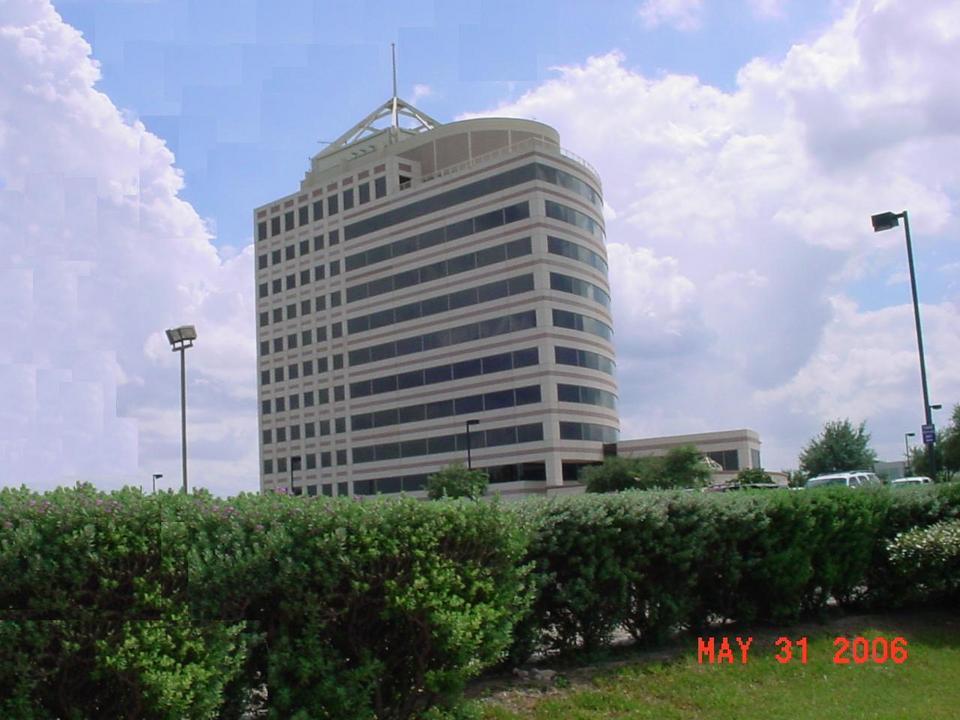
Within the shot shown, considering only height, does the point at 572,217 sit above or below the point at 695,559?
above

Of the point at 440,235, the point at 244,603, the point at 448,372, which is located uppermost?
the point at 440,235

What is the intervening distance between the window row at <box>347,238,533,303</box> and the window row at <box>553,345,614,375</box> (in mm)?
8531

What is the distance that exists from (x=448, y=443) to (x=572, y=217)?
2190 centimetres

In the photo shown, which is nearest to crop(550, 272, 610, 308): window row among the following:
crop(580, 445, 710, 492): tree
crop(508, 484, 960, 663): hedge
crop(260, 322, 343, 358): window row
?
crop(580, 445, 710, 492): tree

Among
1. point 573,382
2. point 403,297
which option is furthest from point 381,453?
point 573,382

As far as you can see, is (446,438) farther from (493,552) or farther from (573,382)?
(493,552)

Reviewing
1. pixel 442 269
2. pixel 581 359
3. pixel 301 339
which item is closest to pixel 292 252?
pixel 301 339

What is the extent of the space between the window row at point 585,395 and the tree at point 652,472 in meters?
8.33

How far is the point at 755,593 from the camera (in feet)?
34.9

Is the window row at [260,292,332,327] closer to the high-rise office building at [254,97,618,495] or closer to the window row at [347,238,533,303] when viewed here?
the high-rise office building at [254,97,618,495]

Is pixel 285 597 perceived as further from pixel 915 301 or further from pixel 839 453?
pixel 839 453

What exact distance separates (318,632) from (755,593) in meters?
6.15

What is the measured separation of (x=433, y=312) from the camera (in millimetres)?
83375
